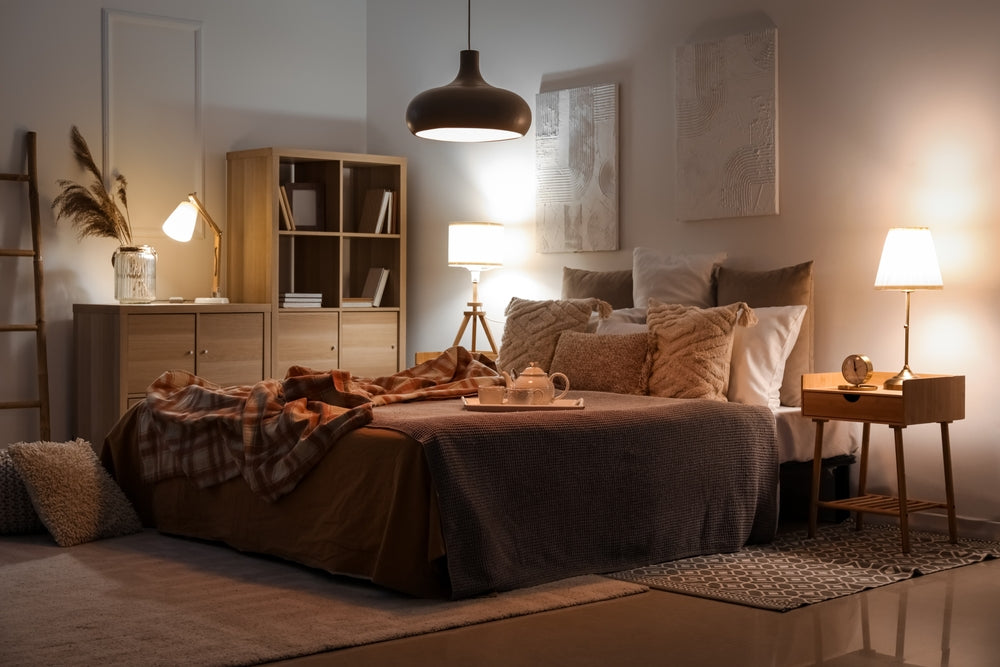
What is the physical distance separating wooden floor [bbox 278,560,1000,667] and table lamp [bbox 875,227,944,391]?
3.68ft

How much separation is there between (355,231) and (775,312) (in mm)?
3016

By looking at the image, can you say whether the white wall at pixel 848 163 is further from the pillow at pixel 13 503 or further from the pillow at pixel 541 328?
the pillow at pixel 13 503

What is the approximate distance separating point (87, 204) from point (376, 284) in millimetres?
1597

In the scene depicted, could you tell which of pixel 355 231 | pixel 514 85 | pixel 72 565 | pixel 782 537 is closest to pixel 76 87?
pixel 355 231

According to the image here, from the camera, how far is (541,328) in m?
4.93

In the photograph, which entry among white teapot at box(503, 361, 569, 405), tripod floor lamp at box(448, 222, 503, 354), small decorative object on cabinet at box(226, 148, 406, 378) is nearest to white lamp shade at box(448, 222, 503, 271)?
tripod floor lamp at box(448, 222, 503, 354)

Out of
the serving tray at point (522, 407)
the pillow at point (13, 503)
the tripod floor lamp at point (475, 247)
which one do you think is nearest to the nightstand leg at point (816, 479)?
the serving tray at point (522, 407)

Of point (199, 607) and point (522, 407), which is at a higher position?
point (522, 407)

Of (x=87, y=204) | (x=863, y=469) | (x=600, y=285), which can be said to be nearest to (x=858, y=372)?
(x=863, y=469)

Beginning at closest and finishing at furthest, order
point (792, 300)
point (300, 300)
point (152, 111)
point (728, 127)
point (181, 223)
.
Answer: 1. point (792, 300)
2. point (728, 127)
3. point (181, 223)
4. point (152, 111)
5. point (300, 300)

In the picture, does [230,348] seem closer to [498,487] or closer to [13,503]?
[13,503]

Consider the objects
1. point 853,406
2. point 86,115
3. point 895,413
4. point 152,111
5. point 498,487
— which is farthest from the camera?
point 152,111

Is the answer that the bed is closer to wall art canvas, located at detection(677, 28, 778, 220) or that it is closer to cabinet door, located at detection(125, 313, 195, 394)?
wall art canvas, located at detection(677, 28, 778, 220)

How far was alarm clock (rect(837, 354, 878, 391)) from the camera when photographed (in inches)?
166
